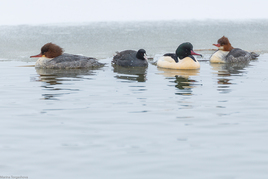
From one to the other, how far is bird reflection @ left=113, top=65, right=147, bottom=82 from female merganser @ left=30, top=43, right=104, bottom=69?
2.88 ft

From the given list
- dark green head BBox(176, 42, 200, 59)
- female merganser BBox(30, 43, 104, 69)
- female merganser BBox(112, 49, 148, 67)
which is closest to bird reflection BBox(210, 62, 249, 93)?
dark green head BBox(176, 42, 200, 59)

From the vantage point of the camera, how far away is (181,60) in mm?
12391

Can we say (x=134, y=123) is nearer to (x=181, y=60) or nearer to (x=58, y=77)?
(x=58, y=77)

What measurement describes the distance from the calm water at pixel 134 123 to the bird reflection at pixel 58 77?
0.07 feet

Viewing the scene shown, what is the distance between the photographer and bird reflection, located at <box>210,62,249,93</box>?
8766mm

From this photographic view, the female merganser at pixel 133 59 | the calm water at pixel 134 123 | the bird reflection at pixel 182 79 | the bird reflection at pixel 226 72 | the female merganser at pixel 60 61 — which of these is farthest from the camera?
the female merganser at pixel 133 59

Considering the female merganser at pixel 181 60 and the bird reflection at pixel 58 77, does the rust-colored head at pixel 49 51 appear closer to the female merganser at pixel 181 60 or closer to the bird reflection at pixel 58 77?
the bird reflection at pixel 58 77

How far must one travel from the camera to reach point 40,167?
399 cm

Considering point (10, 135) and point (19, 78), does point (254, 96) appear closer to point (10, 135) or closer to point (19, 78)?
point (10, 135)

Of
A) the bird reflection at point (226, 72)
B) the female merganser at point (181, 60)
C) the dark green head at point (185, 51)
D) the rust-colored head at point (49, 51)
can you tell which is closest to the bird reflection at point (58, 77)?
the rust-colored head at point (49, 51)

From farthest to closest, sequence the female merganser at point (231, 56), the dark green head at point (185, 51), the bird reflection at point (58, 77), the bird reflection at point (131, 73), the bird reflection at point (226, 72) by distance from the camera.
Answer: the female merganser at point (231, 56) < the dark green head at point (185, 51) < the bird reflection at point (131, 73) < the bird reflection at point (226, 72) < the bird reflection at point (58, 77)

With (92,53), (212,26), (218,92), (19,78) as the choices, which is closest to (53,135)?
(218,92)

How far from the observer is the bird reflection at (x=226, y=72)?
8766mm

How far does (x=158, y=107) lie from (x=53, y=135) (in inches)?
83.0
